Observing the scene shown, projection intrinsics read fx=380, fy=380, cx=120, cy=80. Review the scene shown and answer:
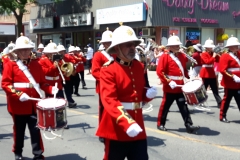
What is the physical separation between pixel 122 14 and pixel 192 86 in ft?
62.3

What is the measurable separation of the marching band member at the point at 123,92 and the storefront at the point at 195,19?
66.4ft

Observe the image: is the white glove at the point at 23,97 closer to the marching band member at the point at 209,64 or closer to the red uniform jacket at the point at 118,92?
the red uniform jacket at the point at 118,92

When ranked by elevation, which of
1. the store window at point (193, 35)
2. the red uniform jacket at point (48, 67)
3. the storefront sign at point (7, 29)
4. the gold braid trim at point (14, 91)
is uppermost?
the storefront sign at point (7, 29)

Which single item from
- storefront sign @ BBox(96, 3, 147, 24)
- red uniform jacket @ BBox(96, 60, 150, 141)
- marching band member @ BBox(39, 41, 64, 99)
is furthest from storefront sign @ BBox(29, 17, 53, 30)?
red uniform jacket @ BBox(96, 60, 150, 141)

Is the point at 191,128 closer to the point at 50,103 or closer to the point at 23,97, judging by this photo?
the point at 50,103

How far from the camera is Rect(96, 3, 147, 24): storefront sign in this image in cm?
2434

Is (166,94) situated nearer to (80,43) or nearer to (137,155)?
(137,155)

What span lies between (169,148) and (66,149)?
1853 mm

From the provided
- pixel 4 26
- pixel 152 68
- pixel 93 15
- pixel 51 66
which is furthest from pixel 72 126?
pixel 4 26

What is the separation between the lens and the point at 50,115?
5.34m

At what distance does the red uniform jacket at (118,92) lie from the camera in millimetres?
3988

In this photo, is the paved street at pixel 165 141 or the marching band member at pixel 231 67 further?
the marching band member at pixel 231 67

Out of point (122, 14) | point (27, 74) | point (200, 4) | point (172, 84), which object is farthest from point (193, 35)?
point (27, 74)

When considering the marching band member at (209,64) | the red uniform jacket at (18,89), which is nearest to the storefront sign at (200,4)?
the marching band member at (209,64)
